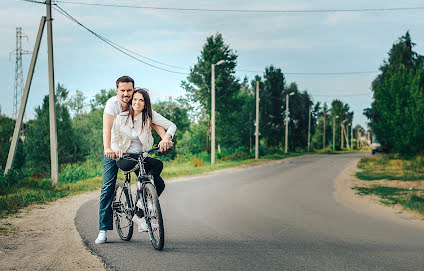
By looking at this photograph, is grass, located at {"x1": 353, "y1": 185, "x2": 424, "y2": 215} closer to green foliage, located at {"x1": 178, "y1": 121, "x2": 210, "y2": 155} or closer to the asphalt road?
the asphalt road

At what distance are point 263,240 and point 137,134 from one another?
235cm

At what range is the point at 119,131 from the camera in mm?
4953

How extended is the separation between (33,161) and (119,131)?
2311 centimetres

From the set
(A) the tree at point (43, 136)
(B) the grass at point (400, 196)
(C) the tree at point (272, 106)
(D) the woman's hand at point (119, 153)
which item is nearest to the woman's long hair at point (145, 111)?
(D) the woman's hand at point (119, 153)

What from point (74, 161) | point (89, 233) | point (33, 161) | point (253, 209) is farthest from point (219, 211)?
point (74, 161)

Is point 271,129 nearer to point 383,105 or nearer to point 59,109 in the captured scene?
point 383,105

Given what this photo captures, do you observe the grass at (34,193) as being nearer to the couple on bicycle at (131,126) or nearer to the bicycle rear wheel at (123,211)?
the bicycle rear wheel at (123,211)

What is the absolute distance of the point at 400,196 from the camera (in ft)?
36.7

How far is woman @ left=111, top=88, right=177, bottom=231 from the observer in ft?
16.1

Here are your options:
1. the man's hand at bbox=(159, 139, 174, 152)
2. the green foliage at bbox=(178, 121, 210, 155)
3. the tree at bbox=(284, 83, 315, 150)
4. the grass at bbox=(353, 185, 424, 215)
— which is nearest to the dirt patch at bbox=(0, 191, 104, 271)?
the man's hand at bbox=(159, 139, 174, 152)

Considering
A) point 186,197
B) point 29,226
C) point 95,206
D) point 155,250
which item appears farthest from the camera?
point 186,197

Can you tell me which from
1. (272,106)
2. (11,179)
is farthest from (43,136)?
(272,106)

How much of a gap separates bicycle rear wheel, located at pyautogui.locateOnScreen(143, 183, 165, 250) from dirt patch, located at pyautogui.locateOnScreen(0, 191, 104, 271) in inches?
28.5

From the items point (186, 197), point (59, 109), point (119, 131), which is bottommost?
point (186, 197)
